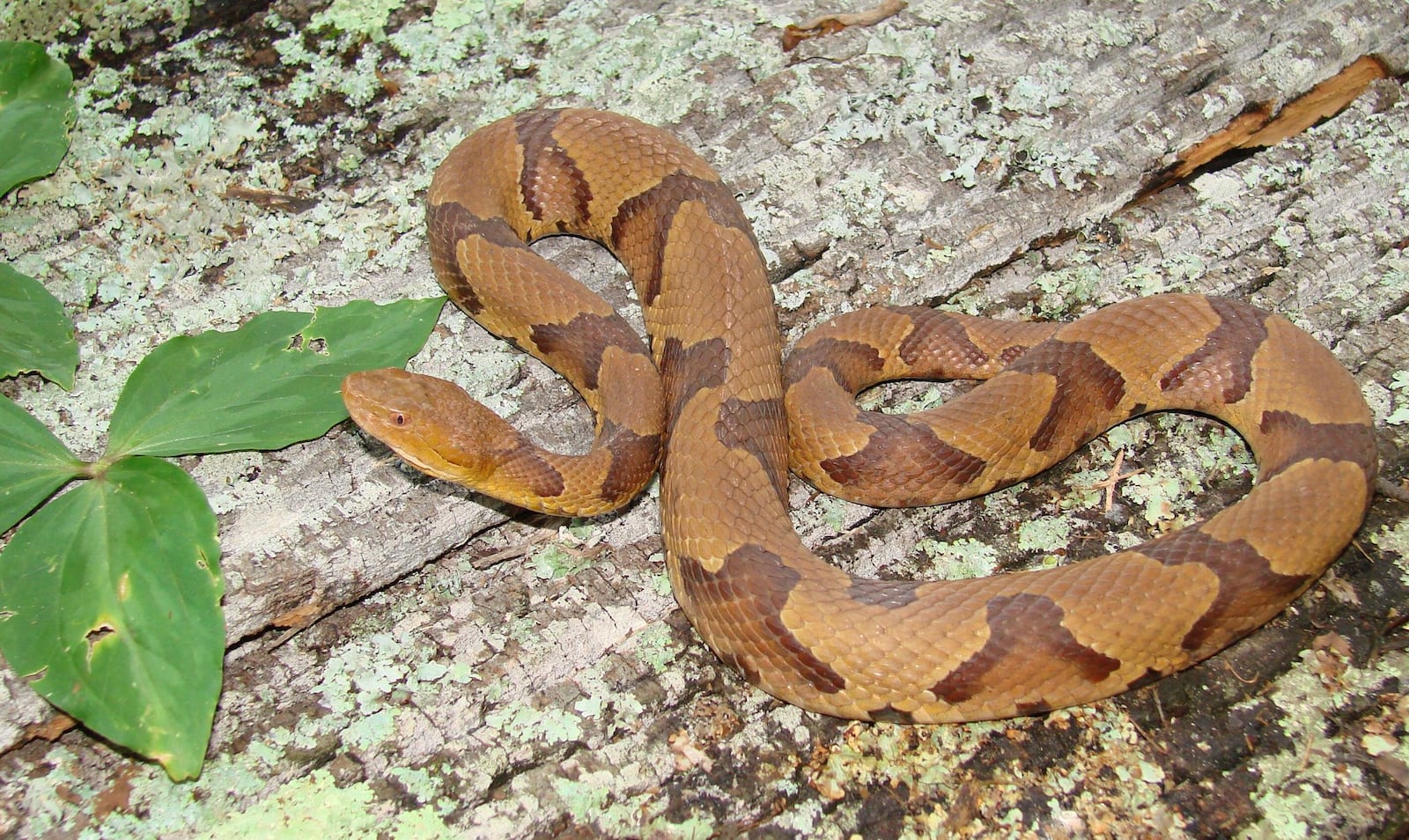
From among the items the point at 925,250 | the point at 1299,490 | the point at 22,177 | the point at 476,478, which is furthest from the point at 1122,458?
the point at 22,177

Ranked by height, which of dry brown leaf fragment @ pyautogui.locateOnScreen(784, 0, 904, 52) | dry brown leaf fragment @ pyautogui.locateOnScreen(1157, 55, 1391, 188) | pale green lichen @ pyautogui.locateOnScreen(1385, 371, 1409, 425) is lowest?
pale green lichen @ pyautogui.locateOnScreen(1385, 371, 1409, 425)

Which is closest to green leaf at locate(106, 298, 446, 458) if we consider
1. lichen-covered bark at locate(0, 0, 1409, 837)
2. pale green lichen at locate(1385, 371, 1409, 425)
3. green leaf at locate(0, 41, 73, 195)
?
lichen-covered bark at locate(0, 0, 1409, 837)

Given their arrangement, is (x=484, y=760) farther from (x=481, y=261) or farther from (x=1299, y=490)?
(x=1299, y=490)

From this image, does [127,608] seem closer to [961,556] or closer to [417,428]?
[417,428]

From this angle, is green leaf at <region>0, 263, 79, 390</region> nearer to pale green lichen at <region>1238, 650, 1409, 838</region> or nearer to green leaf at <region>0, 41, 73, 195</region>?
green leaf at <region>0, 41, 73, 195</region>

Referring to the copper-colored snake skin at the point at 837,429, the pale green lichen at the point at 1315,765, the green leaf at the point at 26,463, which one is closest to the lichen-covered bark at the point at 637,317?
the pale green lichen at the point at 1315,765

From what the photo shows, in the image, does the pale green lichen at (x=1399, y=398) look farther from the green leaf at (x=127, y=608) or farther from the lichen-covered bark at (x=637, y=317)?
the green leaf at (x=127, y=608)

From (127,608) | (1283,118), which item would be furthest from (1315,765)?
(127,608)
